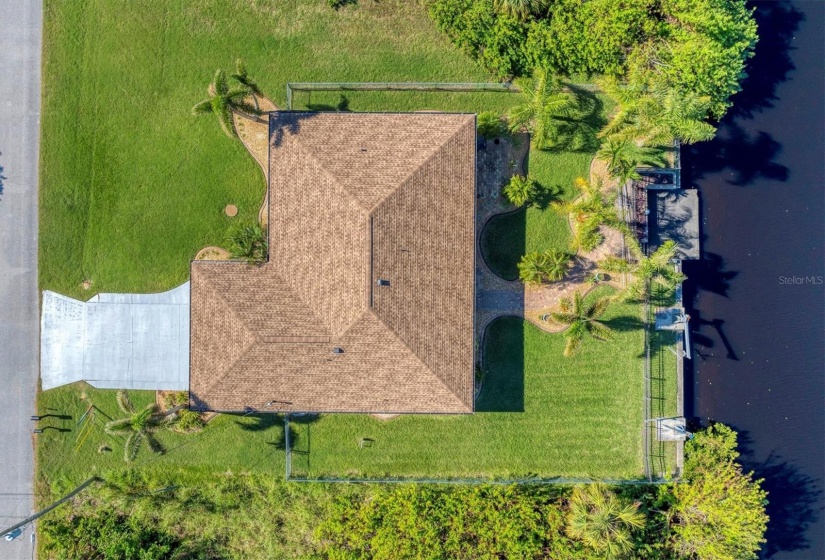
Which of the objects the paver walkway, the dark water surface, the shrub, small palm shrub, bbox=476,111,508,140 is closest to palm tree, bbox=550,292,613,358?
the paver walkway

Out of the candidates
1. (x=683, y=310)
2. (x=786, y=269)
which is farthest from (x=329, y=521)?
(x=786, y=269)

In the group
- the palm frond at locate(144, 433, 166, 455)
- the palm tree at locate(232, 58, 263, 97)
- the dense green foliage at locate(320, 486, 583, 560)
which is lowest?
the dense green foliage at locate(320, 486, 583, 560)

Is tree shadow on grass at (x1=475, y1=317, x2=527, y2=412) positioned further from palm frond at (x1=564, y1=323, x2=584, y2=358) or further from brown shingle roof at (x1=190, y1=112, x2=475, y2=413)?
brown shingle roof at (x1=190, y1=112, x2=475, y2=413)

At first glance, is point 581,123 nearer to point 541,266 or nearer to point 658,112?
point 658,112

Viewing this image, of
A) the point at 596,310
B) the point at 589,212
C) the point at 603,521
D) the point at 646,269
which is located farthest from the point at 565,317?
the point at 603,521

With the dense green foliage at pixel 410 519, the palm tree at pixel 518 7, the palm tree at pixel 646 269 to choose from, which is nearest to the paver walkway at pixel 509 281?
the palm tree at pixel 646 269
